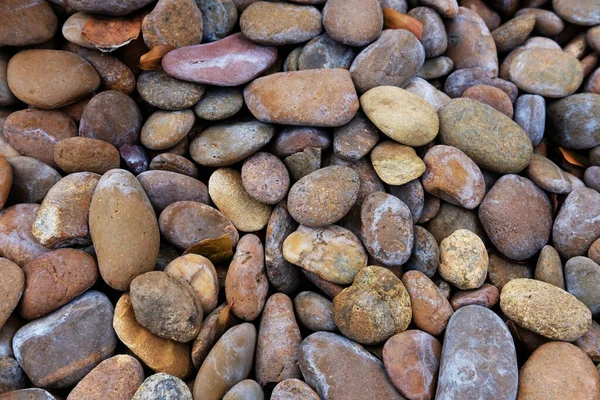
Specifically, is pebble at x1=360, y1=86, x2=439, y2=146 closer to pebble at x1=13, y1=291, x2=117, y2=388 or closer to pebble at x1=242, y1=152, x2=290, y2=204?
pebble at x1=242, y1=152, x2=290, y2=204

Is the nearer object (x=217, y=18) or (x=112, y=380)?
(x=112, y=380)

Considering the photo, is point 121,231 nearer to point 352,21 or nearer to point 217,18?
point 217,18

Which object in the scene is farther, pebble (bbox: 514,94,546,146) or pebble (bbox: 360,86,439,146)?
pebble (bbox: 514,94,546,146)

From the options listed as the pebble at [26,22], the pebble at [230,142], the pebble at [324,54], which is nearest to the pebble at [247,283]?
the pebble at [230,142]

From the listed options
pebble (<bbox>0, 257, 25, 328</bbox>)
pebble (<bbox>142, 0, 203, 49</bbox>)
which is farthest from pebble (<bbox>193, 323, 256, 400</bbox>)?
pebble (<bbox>142, 0, 203, 49</bbox>)

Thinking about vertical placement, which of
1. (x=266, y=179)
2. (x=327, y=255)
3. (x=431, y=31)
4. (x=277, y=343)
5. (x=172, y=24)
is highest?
(x=172, y=24)

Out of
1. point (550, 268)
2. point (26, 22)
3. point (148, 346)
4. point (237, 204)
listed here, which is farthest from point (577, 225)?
point (26, 22)

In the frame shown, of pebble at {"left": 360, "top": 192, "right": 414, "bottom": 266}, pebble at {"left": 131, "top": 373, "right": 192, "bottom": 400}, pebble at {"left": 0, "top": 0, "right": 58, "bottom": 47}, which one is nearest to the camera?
pebble at {"left": 131, "top": 373, "right": 192, "bottom": 400}
